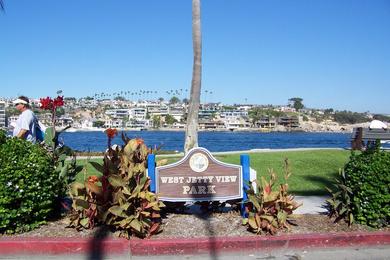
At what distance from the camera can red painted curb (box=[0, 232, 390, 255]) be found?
5.02m

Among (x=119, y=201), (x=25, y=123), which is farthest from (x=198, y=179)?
(x=25, y=123)

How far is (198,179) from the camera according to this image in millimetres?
6016

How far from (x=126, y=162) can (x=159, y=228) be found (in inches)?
34.3

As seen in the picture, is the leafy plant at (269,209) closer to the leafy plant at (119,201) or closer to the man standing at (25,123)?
the leafy plant at (119,201)

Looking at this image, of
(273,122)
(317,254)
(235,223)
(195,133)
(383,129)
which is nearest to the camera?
(317,254)

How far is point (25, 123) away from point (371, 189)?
16.3ft

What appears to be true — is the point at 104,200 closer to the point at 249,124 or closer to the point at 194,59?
the point at 194,59

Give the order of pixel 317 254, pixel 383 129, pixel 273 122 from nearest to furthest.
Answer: pixel 317 254
pixel 383 129
pixel 273 122

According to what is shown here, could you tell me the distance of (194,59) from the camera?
345 inches

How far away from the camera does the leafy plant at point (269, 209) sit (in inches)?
216

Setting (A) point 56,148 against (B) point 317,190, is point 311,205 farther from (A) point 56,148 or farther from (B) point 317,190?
(A) point 56,148

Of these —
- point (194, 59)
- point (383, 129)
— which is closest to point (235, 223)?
point (194, 59)

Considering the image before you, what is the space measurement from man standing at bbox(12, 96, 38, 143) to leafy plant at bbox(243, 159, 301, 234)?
11.7 ft

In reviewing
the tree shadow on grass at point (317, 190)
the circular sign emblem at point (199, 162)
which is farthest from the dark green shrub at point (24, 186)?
the tree shadow on grass at point (317, 190)
